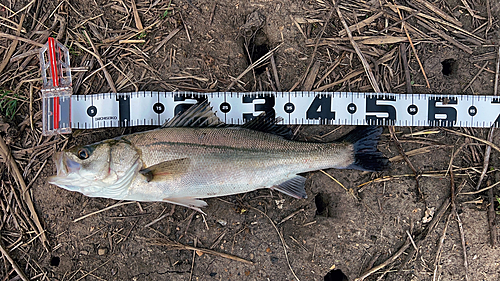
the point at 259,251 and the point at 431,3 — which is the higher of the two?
the point at 431,3

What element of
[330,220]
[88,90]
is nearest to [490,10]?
[330,220]

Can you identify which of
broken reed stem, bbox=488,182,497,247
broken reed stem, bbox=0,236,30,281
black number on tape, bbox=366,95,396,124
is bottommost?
broken reed stem, bbox=0,236,30,281

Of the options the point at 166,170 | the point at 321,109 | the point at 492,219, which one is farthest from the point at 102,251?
the point at 492,219

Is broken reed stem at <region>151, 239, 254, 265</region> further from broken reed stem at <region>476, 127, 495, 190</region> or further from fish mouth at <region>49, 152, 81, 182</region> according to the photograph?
broken reed stem at <region>476, 127, 495, 190</region>

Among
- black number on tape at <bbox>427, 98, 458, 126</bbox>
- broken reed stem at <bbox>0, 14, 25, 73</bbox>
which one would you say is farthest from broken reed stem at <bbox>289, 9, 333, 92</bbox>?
broken reed stem at <bbox>0, 14, 25, 73</bbox>

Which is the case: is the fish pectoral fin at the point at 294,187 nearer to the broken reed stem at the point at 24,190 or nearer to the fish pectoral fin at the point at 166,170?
the fish pectoral fin at the point at 166,170

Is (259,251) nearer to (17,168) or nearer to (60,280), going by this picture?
(60,280)

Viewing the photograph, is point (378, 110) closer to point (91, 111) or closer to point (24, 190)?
point (91, 111)
